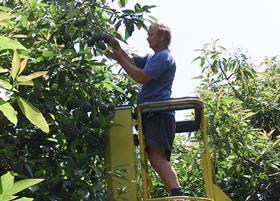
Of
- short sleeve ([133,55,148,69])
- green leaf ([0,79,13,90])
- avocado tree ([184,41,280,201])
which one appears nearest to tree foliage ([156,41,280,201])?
avocado tree ([184,41,280,201])

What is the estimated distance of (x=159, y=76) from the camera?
4.08m

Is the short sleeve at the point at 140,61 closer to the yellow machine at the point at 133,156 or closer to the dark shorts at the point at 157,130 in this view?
the yellow machine at the point at 133,156

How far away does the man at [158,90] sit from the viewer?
3.82m

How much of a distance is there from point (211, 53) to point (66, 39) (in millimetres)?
2988

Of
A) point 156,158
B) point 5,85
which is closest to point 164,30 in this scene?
point 156,158

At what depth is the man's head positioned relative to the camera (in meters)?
4.32

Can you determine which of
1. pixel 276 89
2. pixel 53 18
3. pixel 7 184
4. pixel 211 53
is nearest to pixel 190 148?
pixel 211 53

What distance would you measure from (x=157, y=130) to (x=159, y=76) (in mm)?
472

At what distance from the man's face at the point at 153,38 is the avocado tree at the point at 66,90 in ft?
0.77

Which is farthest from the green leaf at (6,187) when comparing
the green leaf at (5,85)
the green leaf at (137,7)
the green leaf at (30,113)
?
the green leaf at (137,7)

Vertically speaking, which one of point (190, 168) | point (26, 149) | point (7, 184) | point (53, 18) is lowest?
point (190, 168)

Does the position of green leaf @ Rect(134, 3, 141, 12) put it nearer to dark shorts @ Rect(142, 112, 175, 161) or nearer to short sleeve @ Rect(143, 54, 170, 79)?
short sleeve @ Rect(143, 54, 170, 79)

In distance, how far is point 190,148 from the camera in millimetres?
5777

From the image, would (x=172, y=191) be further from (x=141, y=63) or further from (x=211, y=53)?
(x=211, y=53)
